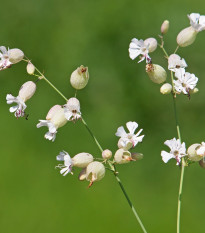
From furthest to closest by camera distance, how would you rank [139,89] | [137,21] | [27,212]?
[137,21]
[139,89]
[27,212]

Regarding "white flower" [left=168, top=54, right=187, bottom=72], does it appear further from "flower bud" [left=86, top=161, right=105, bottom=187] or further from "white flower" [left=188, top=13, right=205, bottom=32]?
"flower bud" [left=86, top=161, right=105, bottom=187]

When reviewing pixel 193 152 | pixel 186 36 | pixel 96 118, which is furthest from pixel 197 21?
pixel 96 118

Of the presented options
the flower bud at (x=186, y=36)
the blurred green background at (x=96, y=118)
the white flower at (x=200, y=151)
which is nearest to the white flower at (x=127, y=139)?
the white flower at (x=200, y=151)

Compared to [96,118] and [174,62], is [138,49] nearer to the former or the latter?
[174,62]

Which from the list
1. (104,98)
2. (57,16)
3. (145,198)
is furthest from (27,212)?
(57,16)

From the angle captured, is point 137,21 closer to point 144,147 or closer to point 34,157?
point 144,147

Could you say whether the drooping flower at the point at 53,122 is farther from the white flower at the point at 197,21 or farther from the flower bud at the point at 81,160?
the white flower at the point at 197,21

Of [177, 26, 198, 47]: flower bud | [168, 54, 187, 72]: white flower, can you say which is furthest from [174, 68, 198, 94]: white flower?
[177, 26, 198, 47]: flower bud
